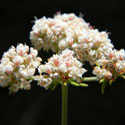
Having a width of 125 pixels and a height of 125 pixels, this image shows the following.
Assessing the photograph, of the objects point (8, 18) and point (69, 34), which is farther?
point (8, 18)

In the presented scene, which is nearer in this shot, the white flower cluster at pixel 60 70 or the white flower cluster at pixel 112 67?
the white flower cluster at pixel 60 70

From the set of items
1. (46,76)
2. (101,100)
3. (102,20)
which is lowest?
(46,76)

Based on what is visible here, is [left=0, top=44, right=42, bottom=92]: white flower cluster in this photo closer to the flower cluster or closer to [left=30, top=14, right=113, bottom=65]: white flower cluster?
the flower cluster

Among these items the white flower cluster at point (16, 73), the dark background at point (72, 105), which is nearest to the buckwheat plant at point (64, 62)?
the white flower cluster at point (16, 73)

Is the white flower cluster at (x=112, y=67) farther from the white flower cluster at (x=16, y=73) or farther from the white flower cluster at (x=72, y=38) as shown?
the white flower cluster at (x=16, y=73)

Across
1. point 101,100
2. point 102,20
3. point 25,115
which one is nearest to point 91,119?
point 101,100

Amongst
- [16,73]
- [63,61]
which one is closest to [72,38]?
[63,61]

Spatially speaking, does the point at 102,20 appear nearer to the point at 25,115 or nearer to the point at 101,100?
the point at 101,100

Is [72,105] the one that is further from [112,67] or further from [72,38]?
[112,67]
